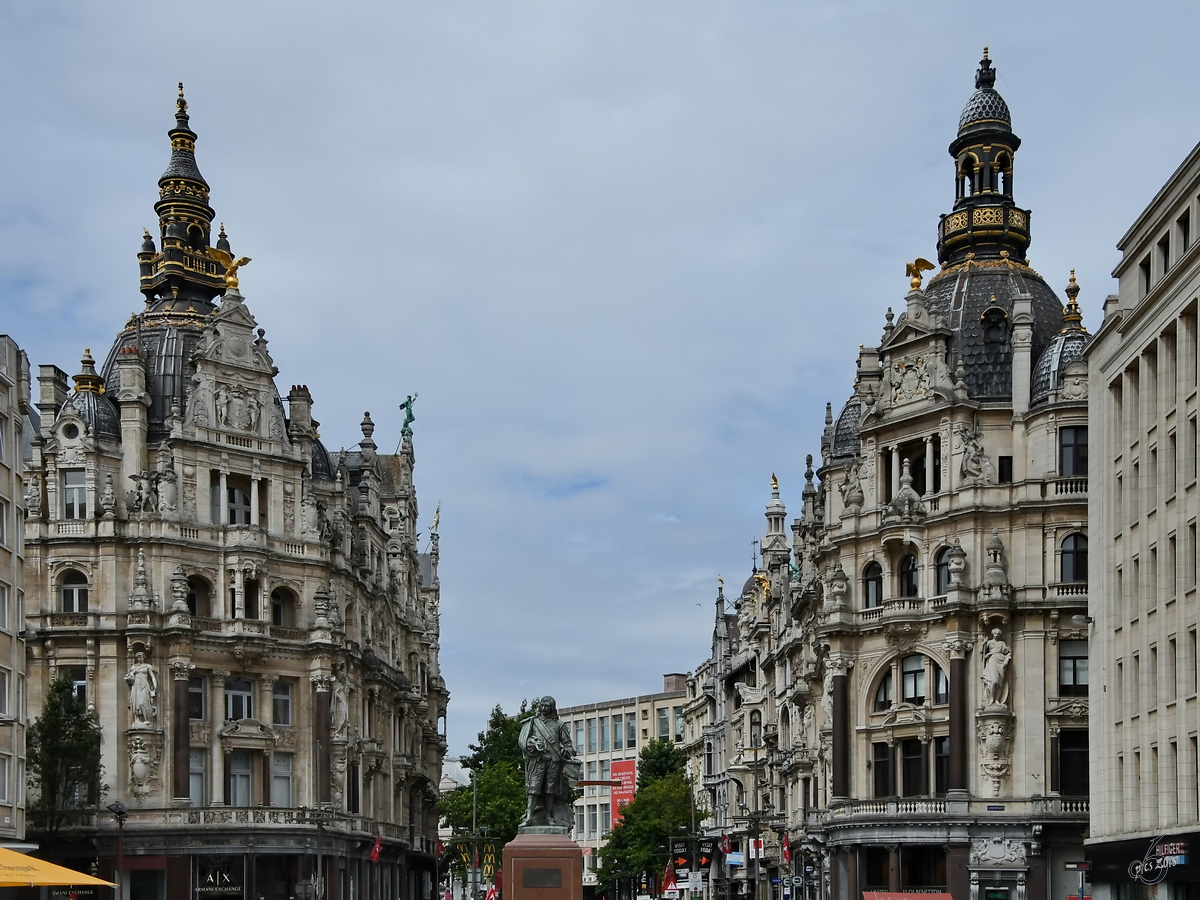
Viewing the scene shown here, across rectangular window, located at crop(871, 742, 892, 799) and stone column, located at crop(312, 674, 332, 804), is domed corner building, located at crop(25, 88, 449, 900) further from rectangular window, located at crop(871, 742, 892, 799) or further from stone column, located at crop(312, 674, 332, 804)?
rectangular window, located at crop(871, 742, 892, 799)

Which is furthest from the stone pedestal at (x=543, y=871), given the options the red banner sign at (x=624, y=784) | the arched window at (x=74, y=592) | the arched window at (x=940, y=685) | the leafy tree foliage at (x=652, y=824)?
the red banner sign at (x=624, y=784)

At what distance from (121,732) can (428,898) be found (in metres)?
55.0

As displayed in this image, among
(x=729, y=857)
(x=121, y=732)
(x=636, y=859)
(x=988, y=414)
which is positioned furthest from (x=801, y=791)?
(x=636, y=859)

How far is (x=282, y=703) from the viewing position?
94.6m

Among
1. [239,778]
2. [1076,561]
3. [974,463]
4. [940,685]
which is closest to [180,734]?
[239,778]

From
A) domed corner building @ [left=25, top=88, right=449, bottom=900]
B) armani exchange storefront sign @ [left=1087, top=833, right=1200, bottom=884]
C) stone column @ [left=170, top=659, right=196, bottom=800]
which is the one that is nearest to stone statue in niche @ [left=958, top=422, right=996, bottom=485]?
armani exchange storefront sign @ [left=1087, top=833, right=1200, bottom=884]

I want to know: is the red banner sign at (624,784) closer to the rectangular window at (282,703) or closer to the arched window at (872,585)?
the rectangular window at (282,703)

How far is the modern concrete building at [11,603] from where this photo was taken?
61.9 meters

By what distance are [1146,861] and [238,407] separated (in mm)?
55695

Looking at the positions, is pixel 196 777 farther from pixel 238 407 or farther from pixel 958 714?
pixel 958 714

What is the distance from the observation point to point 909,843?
81.4 meters

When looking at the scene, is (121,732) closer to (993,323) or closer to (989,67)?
(993,323)

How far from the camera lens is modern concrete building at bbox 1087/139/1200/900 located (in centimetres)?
5316

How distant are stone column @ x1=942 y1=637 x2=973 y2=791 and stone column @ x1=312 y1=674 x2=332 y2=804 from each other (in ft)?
108
